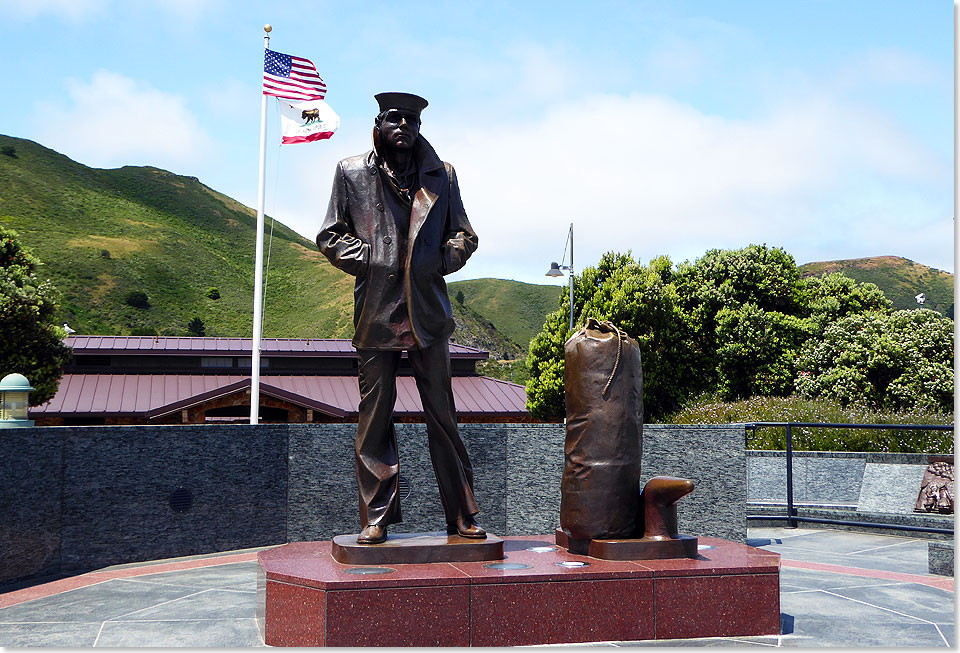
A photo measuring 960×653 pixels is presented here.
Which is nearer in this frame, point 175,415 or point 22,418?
point 22,418

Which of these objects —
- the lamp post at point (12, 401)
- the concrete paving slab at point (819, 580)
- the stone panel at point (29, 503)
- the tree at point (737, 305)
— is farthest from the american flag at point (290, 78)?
the tree at point (737, 305)

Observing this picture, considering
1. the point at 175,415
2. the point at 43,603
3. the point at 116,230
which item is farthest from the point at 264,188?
the point at 116,230

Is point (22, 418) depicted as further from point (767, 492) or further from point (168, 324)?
point (168, 324)

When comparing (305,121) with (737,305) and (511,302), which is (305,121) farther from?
(511,302)

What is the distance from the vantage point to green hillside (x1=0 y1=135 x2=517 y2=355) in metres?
60.3

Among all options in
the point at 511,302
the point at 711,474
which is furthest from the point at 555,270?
the point at 511,302

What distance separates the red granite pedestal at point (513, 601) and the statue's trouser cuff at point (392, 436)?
0.52 m

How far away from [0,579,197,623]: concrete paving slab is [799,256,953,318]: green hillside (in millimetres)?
86088

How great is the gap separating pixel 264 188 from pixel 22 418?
7205mm

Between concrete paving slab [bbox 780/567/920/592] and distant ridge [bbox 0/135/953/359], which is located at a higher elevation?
distant ridge [bbox 0/135/953/359]

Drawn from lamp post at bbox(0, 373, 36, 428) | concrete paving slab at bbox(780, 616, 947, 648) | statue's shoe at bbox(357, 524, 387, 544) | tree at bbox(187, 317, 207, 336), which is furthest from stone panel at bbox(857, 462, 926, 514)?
tree at bbox(187, 317, 207, 336)

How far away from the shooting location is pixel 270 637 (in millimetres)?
4930

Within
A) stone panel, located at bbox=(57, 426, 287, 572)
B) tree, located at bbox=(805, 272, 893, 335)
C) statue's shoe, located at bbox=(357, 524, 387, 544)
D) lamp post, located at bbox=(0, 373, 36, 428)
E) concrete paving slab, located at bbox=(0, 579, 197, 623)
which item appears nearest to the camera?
statue's shoe, located at bbox=(357, 524, 387, 544)

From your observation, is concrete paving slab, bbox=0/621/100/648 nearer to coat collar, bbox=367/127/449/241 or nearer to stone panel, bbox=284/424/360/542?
stone panel, bbox=284/424/360/542
